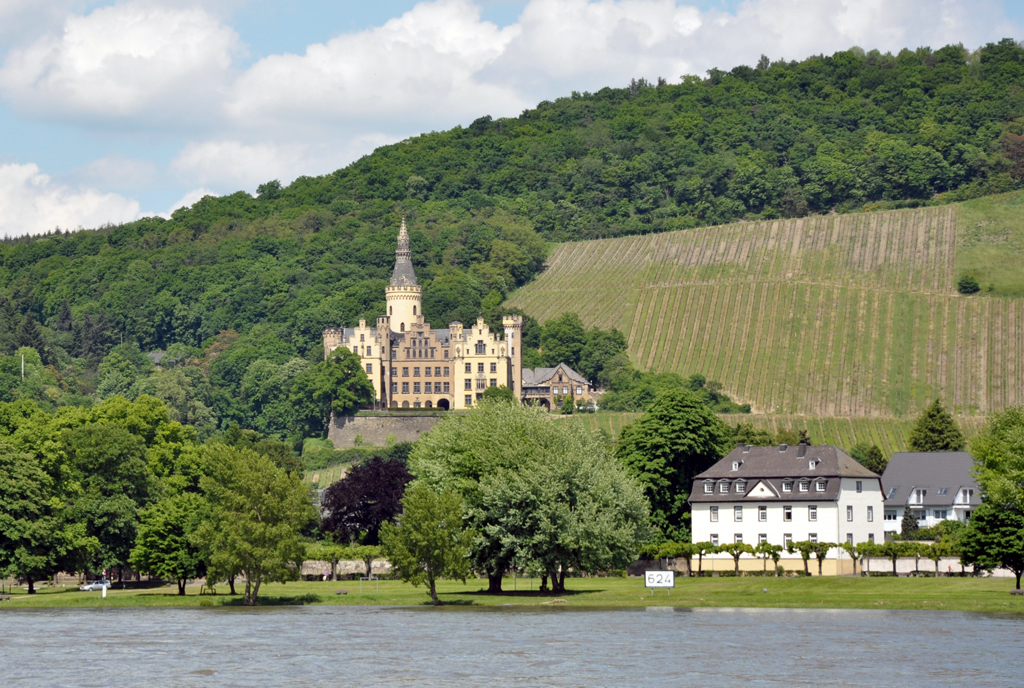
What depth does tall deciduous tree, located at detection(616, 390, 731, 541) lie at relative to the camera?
103 metres

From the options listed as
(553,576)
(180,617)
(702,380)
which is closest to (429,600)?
(553,576)

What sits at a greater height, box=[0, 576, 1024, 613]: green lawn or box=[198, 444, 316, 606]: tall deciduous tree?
box=[198, 444, 316, 606]: tall deciduous tree

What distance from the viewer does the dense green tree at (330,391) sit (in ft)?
636

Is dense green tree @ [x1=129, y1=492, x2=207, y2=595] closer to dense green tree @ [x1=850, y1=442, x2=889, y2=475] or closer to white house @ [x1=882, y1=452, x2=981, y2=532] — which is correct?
white house @ [x1=882, y1=452, x2=981, y2=532]

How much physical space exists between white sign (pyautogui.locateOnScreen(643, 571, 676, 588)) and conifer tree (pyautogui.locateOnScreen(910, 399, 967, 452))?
2488 inches

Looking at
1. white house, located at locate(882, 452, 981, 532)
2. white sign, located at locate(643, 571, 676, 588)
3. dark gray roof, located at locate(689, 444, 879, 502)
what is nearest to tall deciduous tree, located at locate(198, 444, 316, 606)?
white sign, located at locate(643, 571, 676, 588)

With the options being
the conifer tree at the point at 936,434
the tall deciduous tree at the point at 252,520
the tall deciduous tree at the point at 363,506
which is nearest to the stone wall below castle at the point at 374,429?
the conifer tree at the point at 936,434

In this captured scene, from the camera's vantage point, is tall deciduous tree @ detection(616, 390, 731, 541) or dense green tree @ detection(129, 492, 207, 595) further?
tall deciduous tree @ detection(616, 390, 731, 541)

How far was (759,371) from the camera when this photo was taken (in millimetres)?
197250

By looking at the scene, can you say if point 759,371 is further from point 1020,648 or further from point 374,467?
point 1020,648

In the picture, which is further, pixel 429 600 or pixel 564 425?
pixel 564 425

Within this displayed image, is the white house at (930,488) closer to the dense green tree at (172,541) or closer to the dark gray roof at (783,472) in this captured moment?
the dark gray roof at (783,472)

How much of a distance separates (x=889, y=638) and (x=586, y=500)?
74.4ft

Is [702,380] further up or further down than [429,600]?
further up
